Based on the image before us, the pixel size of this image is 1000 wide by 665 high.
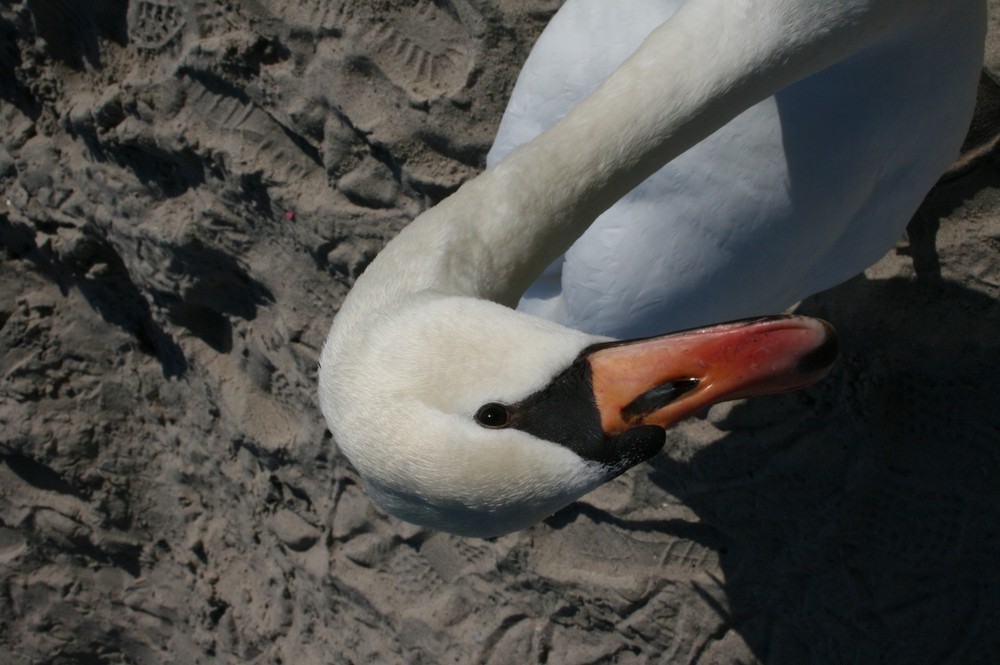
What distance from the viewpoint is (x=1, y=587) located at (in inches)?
125

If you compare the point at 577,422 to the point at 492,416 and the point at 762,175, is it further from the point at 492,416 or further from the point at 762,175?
the point at 762,175

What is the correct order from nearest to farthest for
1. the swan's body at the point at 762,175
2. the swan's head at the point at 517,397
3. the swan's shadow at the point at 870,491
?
the swan's head at the point at 517,397, the swan's body at the point at 762,175, the swan's shadow at the point at 870,491

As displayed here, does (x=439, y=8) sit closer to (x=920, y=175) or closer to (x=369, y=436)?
(x=920, y=175)

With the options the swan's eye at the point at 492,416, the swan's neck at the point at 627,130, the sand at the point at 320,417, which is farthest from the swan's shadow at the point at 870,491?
the swan's eye at the point at 492,416

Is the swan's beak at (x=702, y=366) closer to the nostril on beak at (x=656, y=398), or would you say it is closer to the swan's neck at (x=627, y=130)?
the nostril on beak at (x=656, y=398)

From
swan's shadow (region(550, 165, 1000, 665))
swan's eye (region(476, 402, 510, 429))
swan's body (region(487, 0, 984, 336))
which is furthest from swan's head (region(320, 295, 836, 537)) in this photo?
swan's shadow (region(550, 165, 1000, 665))

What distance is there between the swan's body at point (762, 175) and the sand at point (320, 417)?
0.56 metres

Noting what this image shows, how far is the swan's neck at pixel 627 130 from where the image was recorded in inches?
45.4

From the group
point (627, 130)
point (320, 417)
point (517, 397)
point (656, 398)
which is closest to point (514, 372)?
point (517, 397)

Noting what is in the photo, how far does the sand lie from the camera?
206cm

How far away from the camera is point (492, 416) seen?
3.17ft

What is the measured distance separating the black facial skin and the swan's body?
533 mm

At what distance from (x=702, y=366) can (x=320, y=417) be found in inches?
69.5

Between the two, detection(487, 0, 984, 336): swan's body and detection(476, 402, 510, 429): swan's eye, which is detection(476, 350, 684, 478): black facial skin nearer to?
detection(476, 402, 510, 429): swan's eye
